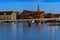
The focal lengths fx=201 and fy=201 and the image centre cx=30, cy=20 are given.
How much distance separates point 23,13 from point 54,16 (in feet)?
12.1

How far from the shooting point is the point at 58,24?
29203 mm

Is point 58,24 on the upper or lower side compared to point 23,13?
lower

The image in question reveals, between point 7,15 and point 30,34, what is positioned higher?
point 7,15

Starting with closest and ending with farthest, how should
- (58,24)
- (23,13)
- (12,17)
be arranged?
(23,13), (12,17), (58,24)

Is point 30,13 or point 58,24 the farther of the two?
point 58,24

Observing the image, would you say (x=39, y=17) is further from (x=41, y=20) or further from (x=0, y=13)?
(x=0, y=13)

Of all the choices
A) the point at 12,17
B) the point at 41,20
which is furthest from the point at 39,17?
the point at 12,17

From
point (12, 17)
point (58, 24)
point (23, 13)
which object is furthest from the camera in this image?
point (58, 24)

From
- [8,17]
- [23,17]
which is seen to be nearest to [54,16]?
[23,17]

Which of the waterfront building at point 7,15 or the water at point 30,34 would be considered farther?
the waterfront building at point 7,15

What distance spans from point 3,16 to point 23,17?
5.07m

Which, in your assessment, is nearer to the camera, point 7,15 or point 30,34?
point 30,34

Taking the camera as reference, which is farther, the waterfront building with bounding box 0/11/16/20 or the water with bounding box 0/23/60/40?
the waterfront building with bounding box 0/11/16/20

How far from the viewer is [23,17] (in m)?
23.8
